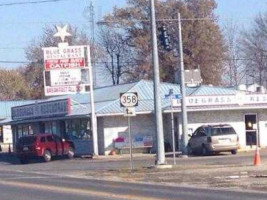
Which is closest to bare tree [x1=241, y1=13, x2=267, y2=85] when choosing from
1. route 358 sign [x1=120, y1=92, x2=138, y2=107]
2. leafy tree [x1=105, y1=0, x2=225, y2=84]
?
leafy tree [x1=105, y1=0, x2=225, y2=84]

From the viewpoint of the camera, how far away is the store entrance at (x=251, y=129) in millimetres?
57375

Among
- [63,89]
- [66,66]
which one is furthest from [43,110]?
[66,66]

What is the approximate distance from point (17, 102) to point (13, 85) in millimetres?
18708

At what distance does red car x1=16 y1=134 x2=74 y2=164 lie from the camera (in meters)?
53.8

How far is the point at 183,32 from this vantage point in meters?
85.9

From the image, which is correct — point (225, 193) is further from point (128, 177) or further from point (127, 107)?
point (127, 107)

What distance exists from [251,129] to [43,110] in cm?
1545

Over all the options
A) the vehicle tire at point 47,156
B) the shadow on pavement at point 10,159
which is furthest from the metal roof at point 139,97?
the shadow on pavement at point 10,159

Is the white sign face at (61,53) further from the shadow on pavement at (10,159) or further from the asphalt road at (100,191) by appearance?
the asphalt road at (100,191)

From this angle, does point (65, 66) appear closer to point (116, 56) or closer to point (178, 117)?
point (178, 117)

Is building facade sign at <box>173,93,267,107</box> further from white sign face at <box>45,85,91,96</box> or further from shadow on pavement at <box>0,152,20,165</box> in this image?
shadow on pavement at <box>0,152,20,165</box>

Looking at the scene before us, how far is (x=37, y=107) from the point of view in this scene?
65.8m

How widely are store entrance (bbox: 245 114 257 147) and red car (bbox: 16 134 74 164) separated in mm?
11485

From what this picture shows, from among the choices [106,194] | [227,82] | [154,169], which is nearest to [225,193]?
[106,194]
